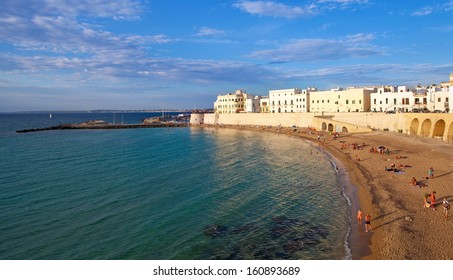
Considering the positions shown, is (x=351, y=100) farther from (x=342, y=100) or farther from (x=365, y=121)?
(x=365, y=121)

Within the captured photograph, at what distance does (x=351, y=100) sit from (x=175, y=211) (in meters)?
59.3

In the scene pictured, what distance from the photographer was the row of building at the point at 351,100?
55247 millimetres

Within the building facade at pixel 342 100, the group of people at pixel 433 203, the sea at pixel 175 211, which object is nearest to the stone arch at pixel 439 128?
the sea at pixel 175 211

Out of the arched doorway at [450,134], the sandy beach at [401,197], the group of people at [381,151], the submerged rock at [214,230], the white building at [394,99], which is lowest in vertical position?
the submerged rock at [214,230]

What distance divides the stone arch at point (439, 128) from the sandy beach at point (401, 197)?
7.26ft

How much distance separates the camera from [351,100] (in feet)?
235

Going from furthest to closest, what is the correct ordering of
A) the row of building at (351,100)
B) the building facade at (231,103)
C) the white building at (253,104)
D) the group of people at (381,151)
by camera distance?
the building facade at (231,103) < the white building at (253,104) < the row of building at (351,100) < the group of people at (381,151)

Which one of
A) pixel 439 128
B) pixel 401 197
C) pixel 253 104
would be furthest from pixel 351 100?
pixel 401 197

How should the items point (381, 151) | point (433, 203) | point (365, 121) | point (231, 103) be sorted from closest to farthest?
point (433, 203)
point (381, 151)
point (365, 121)
point (231, 103)

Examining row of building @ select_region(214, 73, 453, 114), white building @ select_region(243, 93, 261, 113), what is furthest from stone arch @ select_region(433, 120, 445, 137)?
white building @ select_region(243, 93, 261, 113)

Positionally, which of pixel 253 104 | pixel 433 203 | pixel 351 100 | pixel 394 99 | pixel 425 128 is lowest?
pixel 433 203

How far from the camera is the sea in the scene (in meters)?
15.9

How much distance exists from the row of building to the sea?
91.4 ft

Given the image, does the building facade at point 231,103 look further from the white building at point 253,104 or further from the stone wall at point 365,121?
the stone wall at point 365,121
